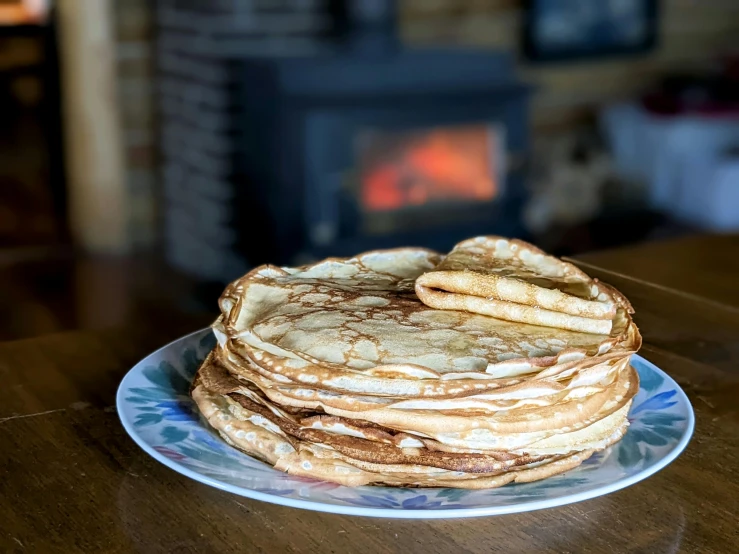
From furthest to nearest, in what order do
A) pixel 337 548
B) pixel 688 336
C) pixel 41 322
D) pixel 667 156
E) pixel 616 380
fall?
1. pixel 667 156
2. pixel 41 322
3. pixel 688 336
4. pixel 616 380
5. pixel 337 548

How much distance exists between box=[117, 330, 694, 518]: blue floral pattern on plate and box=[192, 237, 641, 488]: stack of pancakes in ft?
0.04

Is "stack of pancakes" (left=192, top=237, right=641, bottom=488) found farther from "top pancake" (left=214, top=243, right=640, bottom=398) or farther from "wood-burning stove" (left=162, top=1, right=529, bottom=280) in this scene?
"wood-burning stove" (left=162, top=1, right=529, bottom=280)

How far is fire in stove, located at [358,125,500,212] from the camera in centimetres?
283

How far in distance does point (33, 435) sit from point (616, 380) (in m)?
0.47

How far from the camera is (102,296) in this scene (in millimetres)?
2941

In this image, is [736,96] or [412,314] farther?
[736,96]

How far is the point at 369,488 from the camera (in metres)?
0.66

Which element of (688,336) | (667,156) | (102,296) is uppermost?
(688,336)

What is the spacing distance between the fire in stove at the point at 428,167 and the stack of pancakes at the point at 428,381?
2059 millimetres

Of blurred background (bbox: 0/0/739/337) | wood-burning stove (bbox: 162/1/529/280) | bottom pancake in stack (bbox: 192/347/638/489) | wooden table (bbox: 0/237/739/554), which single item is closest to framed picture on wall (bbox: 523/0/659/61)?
blurred background (bbox: 0/0/739/337)

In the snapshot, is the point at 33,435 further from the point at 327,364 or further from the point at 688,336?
the point at 688,336

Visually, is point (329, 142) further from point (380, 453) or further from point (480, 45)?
point (380, 453)

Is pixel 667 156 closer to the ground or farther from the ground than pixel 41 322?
farther from the ground

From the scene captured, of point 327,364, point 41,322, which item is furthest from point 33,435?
point 41,322
